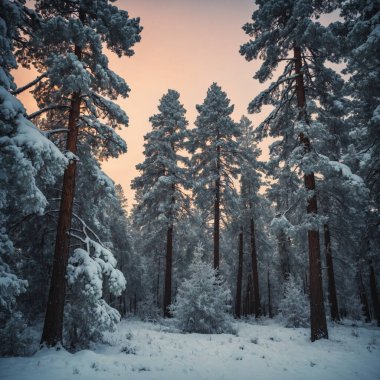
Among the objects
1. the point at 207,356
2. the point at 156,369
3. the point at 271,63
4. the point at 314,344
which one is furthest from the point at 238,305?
the point at 271,63

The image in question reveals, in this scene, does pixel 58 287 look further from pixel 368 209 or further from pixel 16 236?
pixel 368 209

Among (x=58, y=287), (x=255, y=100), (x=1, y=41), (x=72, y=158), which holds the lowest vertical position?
(x=58, y=287)

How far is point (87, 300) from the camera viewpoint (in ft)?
25.8

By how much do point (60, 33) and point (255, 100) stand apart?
28.3 ft

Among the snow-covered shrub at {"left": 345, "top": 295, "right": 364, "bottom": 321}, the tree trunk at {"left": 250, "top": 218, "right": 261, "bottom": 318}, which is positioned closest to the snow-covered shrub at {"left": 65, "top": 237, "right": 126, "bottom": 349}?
the tree trunk at {"left": 250, "top": 218, "right": 261, "bottom": 318}

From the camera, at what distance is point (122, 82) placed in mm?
9703

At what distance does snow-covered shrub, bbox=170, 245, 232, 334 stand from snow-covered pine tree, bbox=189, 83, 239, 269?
578cm

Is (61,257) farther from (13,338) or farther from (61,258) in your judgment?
(13,338)

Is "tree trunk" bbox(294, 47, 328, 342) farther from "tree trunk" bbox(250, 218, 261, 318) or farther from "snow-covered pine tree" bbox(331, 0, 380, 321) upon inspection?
Result: "tree trunk" bbox(250, 218, 261, 318)

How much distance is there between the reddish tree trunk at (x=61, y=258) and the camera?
7496 mm

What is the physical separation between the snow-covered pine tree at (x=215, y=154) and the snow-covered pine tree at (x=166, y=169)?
1135 mm

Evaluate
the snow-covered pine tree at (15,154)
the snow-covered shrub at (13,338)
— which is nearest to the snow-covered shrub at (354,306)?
the snow-covered shrub at (13,338)

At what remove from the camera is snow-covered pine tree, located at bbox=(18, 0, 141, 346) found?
7707 mm

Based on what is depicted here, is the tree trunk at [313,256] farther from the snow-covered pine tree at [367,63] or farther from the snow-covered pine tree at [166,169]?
the snow-covered pine tree at [166,169]
